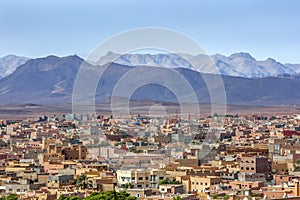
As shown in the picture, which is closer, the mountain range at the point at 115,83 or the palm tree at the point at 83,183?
the palm tree at the point at 83,183

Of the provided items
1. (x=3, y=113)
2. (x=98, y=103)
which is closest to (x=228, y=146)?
(x=3, y=113)

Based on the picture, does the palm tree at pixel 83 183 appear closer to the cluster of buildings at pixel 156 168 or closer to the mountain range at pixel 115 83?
the cluster of buildings at pixel 156 168

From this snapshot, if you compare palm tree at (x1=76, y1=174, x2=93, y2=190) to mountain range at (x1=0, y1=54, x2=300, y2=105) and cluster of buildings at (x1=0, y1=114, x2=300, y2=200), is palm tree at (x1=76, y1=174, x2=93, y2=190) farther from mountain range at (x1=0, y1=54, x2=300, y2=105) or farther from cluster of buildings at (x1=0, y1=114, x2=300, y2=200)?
mountain range at (x1=0, y1=54, x2=300, y2=105)

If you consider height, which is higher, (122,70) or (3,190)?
(122,70)

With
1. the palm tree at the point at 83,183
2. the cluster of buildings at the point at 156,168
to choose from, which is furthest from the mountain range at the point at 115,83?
the palm tree at the point at 83,183

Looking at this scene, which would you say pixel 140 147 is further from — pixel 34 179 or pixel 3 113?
pixel 3 113

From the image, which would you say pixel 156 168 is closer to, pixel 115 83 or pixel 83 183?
pixel 83 183

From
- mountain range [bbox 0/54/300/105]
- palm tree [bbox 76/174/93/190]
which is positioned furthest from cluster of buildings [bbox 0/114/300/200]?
mountain range [bbox 0/54/300/105]
